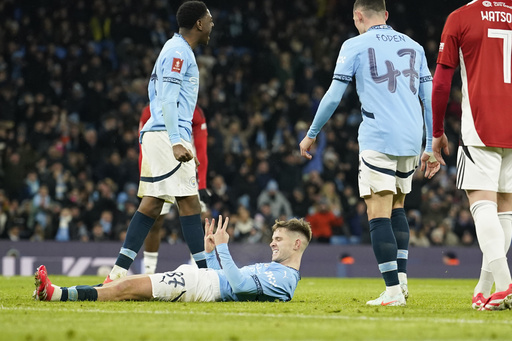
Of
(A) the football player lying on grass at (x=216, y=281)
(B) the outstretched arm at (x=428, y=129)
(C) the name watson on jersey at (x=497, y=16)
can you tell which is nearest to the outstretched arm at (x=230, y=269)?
(A) the football player lying on grass at (x=216, y=281)

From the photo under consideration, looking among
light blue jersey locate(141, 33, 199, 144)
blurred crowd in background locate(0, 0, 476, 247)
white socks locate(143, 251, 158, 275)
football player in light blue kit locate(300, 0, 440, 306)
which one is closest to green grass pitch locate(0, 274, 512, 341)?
football player in light blue kit locate(300, 0, 440, 306)

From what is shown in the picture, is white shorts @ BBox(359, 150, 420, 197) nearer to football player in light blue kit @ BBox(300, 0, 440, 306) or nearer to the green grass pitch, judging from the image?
football player in light blue kit @ BBox(300, 0, 440, 306)

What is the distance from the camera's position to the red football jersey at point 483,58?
6.18m

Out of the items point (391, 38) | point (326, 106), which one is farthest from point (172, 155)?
point (391, 38)

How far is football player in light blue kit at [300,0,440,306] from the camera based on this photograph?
21.4 feet

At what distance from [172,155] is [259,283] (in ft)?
5.35

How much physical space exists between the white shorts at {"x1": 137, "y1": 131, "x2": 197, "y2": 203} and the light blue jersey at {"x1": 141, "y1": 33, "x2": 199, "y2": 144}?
0.40 ft

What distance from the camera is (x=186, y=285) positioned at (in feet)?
21.6

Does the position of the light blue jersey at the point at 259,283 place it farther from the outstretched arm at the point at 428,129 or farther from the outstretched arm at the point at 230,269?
the outstretched arm at the point at 428,129

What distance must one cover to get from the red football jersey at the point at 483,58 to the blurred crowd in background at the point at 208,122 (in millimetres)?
10373

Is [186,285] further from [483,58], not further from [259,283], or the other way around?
[483,58]

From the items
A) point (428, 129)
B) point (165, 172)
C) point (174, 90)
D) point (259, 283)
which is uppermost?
point (174, 90)

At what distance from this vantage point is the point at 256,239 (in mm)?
16312

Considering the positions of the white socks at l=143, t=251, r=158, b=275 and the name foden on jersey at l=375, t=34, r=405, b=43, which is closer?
the name foden on jersey at l=375, t=34, r=405, b=43
